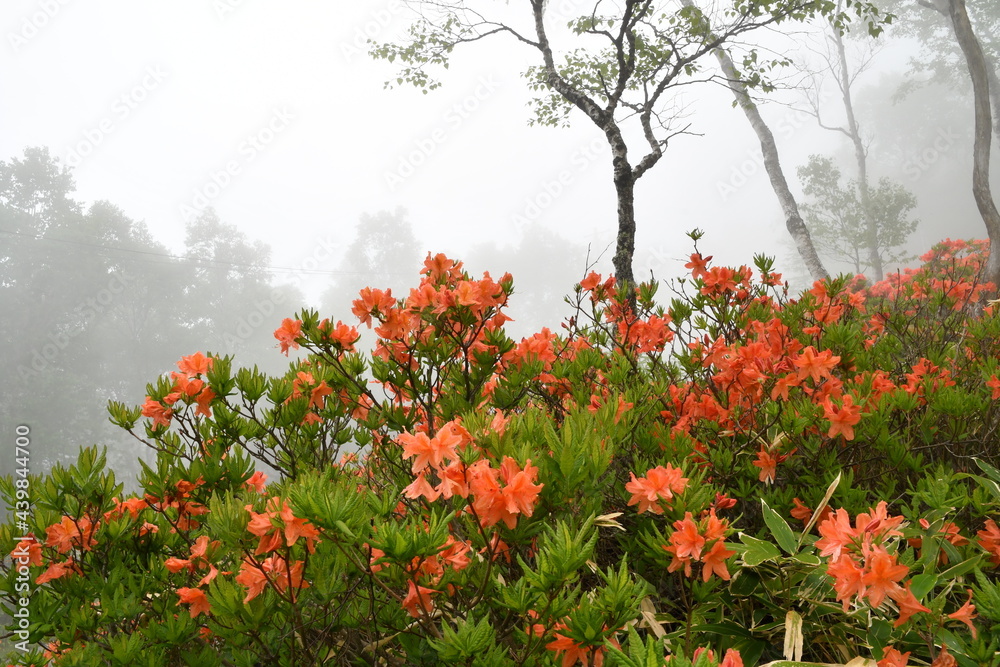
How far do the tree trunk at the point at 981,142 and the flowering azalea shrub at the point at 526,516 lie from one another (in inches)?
191

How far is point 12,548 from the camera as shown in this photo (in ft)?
4.79

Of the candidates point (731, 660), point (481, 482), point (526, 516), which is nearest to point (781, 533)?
point (731, 660)

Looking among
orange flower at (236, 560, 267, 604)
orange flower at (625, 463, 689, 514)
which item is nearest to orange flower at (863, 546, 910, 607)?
orange flower at (625, 463, 689, 514)

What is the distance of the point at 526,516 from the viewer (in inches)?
40.7

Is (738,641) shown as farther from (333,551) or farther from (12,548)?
(12,548)

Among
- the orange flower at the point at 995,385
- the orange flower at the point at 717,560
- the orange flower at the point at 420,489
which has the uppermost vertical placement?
the orange flower at the point at 995,385

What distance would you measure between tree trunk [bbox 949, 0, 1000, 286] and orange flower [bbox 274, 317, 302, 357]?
7442 mm

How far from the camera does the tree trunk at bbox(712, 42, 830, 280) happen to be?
24.7 ft

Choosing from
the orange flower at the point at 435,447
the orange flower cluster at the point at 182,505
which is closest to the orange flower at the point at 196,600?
the orange flower cluster at the point at 182,505

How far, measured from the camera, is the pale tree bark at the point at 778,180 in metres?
7.54

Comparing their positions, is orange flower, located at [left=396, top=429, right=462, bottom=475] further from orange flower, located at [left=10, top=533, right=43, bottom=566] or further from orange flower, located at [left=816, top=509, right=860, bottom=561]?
orange flower, located at [left=10, top=533, right=43, bottom=566]

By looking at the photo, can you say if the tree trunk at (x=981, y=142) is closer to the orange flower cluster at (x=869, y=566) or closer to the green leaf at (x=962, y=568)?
the green leaf at (x=962, y=568)

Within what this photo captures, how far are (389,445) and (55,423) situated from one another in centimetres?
2785

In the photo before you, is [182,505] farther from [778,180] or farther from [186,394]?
[778,180]
